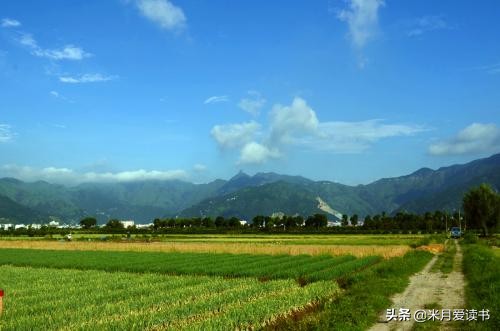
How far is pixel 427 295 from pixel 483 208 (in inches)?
4587

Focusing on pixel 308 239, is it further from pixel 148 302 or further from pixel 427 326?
pixel 427 326

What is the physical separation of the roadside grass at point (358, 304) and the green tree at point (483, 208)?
106625mm

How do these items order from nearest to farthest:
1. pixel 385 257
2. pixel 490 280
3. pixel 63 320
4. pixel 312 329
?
1. pixel 312 329
2. pixel 63 320
3. pixel 490 280
4. pixel 385 257

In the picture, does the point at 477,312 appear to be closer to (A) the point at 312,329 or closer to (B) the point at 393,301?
(B) the point at 393,301

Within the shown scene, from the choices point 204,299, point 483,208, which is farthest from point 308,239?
point 204,299

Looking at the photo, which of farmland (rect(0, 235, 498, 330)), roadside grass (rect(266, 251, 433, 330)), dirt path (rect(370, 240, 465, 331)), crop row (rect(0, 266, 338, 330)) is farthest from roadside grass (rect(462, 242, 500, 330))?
crop row (rect(0, 266, 338, 330))

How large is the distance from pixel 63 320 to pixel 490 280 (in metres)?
21.9

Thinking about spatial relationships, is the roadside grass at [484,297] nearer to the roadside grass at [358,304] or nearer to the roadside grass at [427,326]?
the roadside grass at [427,326]

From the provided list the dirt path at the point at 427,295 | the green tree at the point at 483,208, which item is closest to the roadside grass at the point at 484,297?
the dirt path at the point at 427,295

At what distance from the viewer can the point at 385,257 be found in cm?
5331

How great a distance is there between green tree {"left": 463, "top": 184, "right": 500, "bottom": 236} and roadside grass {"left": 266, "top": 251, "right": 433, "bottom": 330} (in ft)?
350

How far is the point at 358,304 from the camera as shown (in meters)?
21.7

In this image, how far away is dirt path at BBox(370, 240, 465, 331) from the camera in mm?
18562

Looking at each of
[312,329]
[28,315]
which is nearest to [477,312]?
[312,329]
